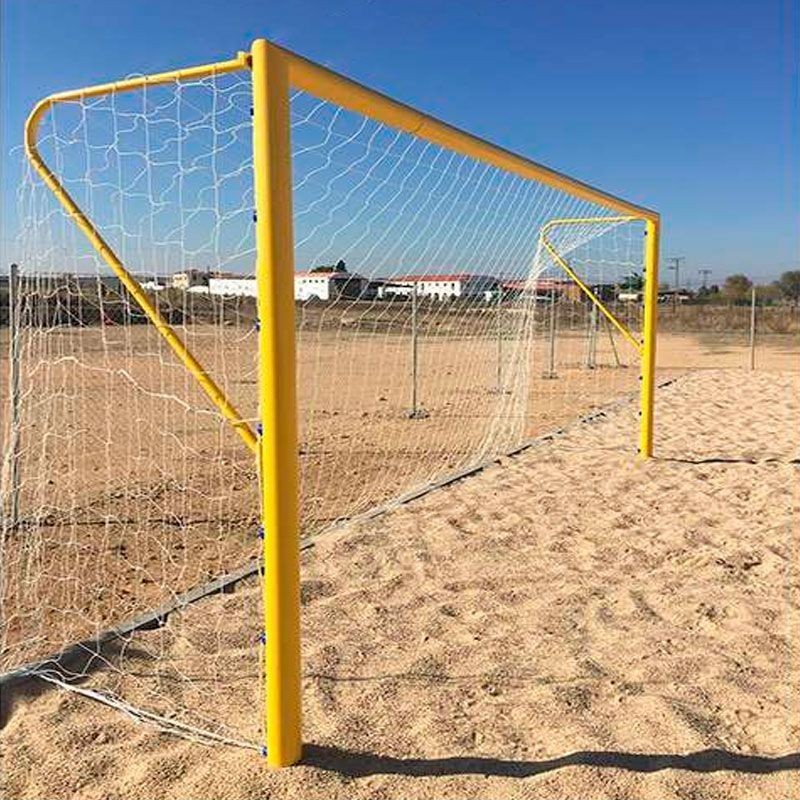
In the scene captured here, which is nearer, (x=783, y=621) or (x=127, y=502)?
(x=783, y=621)

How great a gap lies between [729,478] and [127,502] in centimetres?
442

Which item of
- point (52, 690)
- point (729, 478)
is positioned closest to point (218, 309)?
point (52, 690)

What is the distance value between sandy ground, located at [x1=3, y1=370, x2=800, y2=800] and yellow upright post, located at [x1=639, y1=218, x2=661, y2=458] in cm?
163

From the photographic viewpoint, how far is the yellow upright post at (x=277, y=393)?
2225mm

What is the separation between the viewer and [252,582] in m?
3.89

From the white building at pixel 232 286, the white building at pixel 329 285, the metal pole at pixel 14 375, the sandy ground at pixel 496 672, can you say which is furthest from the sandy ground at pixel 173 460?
the sandy ground at pixel 496 672

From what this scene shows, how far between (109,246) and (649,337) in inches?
197

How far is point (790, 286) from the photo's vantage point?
134 feet

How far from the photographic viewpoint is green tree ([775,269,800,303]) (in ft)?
117

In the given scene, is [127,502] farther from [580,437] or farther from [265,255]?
[580,437]

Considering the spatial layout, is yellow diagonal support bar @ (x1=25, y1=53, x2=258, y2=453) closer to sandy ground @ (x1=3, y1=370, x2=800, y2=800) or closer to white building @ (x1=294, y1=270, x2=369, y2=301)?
sandy ground @ (x1=3, y1=370, x2=800, y2=800)

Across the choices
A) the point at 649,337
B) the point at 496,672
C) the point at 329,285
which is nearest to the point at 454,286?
the point at 649,337

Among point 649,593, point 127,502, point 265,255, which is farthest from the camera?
point 127,502

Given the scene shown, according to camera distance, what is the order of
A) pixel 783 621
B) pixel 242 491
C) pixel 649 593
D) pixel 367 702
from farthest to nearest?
pixel 242 491, pixel 649 593, pixel 783 621, pixel 367 702
